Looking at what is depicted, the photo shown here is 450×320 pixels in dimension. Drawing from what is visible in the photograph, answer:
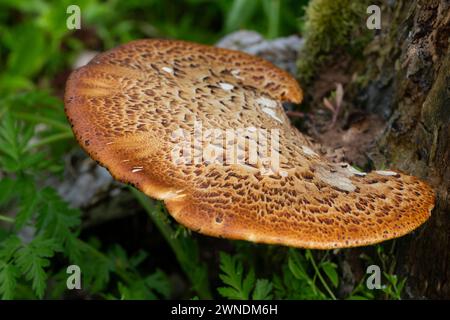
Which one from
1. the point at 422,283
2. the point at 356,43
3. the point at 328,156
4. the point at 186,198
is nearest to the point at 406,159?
the point at 328,156

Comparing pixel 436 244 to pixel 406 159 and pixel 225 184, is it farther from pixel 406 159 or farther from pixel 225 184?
pixel 225 184

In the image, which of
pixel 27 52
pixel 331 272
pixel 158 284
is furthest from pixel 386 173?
pixel 27 52

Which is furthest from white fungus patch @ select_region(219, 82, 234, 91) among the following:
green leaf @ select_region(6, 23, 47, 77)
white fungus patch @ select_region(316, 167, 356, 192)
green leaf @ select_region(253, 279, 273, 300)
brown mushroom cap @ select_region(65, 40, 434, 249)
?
green leaf @ select_region(6, 23, 47, 77)

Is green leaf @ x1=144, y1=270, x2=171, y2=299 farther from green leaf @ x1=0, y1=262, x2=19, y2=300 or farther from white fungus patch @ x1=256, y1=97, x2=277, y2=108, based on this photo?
white fungus patch @ x1=256, y1=97, x2=277, y2=108

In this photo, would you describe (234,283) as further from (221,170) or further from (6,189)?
(6,189)

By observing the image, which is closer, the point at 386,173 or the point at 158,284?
the point at 386,173

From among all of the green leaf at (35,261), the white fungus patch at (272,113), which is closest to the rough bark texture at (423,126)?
the white fungus patch at (272,113)
